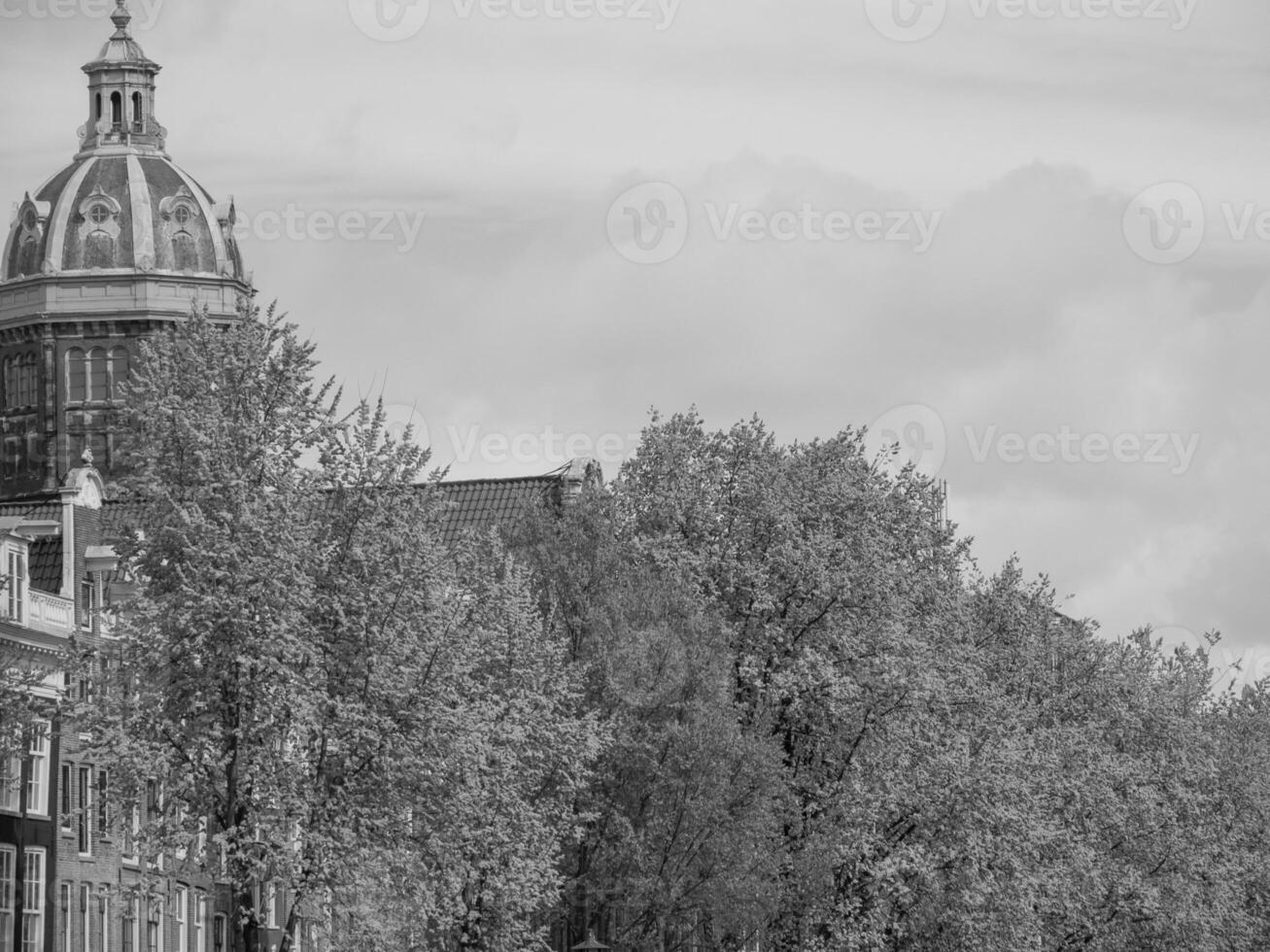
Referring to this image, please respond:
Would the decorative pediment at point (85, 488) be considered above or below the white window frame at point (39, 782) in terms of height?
above

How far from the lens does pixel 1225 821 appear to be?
12506cm

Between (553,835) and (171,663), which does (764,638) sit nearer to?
(553,835)

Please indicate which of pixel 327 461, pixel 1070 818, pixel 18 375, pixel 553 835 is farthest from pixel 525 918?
pixel 18 375

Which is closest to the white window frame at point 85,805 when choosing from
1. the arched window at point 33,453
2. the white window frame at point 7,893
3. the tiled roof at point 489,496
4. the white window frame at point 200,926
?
the white window frame at point 7,893

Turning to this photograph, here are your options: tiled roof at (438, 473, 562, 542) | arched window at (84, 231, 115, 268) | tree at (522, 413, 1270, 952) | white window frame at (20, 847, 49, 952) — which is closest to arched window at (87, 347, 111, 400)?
arched window at (84, 231, 115, 268)

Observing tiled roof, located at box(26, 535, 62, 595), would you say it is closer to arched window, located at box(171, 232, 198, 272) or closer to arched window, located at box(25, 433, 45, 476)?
arched window, located at box(25, 433, 45, 476)

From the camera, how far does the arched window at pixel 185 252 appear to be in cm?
16238

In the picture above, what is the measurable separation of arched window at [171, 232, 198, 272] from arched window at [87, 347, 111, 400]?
6673 millimetres

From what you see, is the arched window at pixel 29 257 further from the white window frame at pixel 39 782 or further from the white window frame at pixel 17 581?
the white window frame at pixel 39 782

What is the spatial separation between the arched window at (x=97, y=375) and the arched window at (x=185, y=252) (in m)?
6.67

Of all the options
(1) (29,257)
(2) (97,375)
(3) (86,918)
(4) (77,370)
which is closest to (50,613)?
(3) (86,918)

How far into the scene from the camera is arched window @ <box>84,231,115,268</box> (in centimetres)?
16038

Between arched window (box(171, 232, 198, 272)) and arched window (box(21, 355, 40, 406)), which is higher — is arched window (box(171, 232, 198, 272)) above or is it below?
above

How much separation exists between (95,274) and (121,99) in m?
9.45
